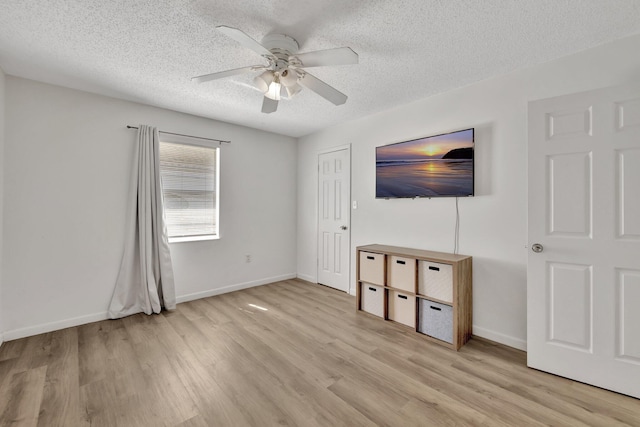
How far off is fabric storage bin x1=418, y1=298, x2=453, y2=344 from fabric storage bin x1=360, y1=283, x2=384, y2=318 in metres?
0.47

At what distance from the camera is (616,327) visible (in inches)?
71.4

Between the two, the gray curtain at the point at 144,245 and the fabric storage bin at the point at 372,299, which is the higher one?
the gray curtain at the point at 144,245

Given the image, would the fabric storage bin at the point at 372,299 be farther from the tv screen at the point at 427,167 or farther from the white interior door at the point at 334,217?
the tv screen at the point at 427,167

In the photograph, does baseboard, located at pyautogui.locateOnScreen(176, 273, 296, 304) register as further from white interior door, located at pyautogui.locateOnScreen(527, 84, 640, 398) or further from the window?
white interior door, located at pyautogui.locateOnScreen(527, 84, 640, 398)

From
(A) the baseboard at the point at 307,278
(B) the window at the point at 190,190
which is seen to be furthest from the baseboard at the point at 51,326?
(A) the baseboard at the point at 307,278

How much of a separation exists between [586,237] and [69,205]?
460 centimetres

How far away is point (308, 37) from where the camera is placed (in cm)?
195

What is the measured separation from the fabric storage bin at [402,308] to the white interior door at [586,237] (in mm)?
952

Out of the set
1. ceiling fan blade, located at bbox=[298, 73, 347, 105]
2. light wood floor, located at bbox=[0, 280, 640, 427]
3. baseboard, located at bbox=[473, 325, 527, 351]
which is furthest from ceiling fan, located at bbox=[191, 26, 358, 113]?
baseboard, located at bbox=[473, 325, 527, 351]

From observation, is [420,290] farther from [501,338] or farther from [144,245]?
[144,245]

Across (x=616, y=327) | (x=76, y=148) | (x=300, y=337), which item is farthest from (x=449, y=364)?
(x=76, y=148)

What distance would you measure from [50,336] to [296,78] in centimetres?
338

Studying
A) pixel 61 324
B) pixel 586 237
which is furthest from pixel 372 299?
pixel 61 324

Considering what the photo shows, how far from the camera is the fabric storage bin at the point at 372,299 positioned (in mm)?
3066
